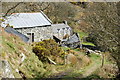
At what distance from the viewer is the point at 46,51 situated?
46.4ft

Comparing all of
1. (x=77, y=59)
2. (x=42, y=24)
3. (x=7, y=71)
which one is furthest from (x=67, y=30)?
(x=7, y=71)

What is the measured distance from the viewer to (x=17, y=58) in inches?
397

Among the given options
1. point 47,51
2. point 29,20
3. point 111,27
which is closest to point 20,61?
point 47,51

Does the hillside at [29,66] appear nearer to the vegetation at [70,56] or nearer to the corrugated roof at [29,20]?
the vegetation at [70,56]

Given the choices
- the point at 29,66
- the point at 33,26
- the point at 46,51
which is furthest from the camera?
the point at 33,26

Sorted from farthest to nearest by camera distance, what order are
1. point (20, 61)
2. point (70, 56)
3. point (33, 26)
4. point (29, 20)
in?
point (29, 20)
point (33, 26)
point (70, 56)
point (20, 61)

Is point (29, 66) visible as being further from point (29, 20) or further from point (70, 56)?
point (29, 20)

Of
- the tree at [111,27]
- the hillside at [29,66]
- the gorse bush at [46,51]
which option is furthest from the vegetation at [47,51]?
the tree at [111,27]

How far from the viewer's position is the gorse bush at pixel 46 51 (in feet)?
45.3

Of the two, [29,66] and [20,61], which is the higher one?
[20,61]

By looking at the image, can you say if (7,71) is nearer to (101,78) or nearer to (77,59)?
(101,78)

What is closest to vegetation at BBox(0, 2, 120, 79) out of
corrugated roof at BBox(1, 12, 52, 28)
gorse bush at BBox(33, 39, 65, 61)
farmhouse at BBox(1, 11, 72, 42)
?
gorse bush at BBox(33, 39, 65, 61)

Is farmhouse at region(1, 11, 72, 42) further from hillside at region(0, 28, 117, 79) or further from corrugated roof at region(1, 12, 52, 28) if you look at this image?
hillside at region(0, 28, 117, 79)

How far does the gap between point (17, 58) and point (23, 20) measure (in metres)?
10.9
